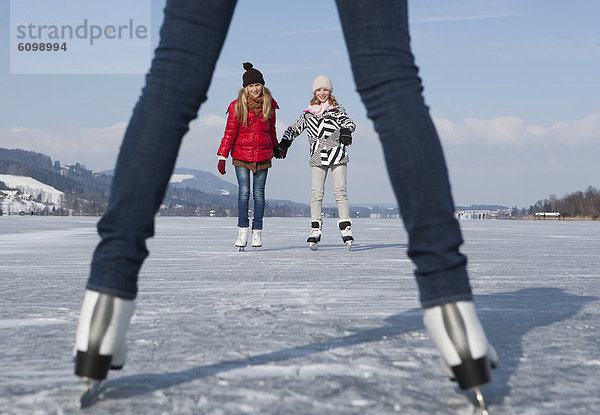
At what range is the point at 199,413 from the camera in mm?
1104

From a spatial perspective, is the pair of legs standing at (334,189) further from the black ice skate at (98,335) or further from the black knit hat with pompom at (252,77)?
the black ice skate at (98,335)

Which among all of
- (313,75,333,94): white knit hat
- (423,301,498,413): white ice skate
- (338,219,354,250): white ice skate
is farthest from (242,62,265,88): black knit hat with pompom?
(423,301,498,413): white ice skate

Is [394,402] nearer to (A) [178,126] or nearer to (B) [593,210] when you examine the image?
(A) [178,126]

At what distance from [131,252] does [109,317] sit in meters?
0.14

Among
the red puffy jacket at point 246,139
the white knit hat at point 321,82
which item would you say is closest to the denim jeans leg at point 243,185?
the red puffy jacket at point 246,139

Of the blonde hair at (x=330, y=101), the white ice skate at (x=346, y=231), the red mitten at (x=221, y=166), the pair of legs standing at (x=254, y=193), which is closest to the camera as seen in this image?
the white ice skate at (x=346, y=231)

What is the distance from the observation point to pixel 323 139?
24.2ft

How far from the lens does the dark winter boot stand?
1.17 metres

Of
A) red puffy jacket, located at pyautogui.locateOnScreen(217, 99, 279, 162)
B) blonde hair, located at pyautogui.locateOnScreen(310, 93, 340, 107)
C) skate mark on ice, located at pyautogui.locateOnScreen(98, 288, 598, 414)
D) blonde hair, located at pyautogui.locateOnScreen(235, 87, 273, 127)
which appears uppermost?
blonde hair, located at pyautogui.locateOnScreen(310, 93, 340, 107)

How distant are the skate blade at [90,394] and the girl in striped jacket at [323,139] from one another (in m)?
5.94

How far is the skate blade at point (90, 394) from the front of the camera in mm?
1148

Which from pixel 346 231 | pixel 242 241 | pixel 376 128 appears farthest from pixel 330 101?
pixel 376 128

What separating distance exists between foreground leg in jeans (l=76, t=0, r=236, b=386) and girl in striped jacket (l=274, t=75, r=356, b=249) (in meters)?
5.85

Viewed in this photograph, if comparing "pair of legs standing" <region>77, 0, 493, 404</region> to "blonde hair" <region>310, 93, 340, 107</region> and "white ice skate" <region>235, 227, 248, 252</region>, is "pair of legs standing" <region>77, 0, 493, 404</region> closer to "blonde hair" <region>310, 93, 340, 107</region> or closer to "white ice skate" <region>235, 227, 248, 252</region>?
"white ice skate" <region>235, 227, 248, 252</region>
